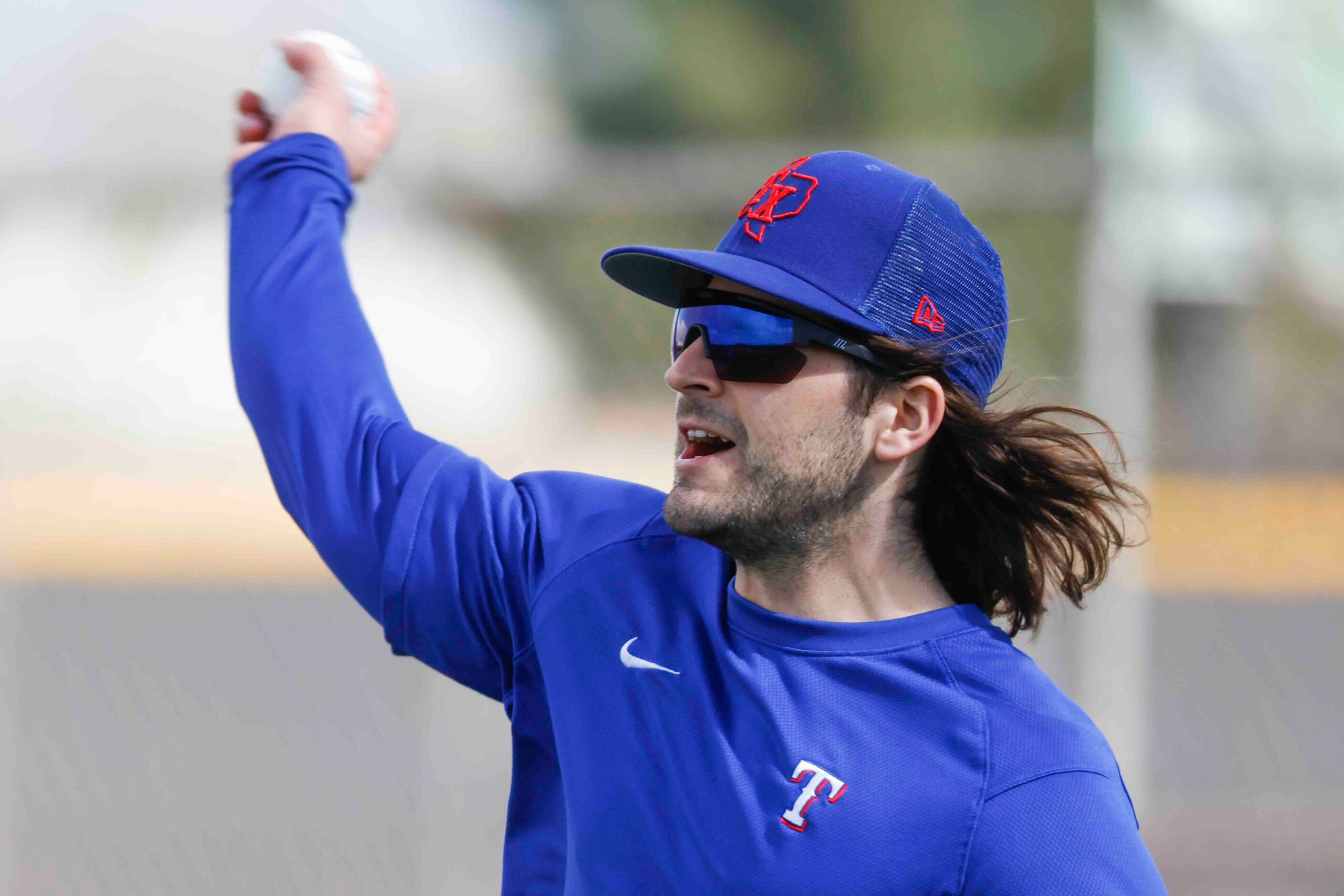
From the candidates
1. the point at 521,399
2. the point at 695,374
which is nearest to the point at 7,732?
the point at 521,399

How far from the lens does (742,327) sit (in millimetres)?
1803

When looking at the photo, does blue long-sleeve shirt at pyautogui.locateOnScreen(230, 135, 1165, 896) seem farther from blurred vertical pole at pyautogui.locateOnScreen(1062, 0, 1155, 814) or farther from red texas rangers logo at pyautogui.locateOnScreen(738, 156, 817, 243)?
blurred vertical pole at pyautogui.locateOnScreen(1062, 0, 1155, 814)

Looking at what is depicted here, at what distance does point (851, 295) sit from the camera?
1.78 meters

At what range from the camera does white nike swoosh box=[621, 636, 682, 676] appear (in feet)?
5.89

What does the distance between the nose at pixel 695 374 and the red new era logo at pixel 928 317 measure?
31cm

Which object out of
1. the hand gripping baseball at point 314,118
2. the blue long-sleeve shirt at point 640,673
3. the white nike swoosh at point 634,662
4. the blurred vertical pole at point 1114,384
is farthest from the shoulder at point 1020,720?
the blurred vertical pole at point 1114,384

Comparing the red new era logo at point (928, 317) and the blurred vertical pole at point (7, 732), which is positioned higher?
the red new era logo at point (928, 317)

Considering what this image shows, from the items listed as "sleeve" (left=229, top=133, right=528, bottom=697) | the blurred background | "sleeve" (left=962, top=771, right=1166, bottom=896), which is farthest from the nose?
the blurred background

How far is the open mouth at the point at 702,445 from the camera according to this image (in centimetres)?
189

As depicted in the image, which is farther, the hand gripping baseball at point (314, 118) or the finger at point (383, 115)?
the finger at point (383, 115)

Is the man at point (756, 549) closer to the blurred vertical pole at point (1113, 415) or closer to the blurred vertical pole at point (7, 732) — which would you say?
the blurred vertical pole at point (1113, 415)

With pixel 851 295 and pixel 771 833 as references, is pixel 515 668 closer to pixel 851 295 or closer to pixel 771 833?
pixel 771 833

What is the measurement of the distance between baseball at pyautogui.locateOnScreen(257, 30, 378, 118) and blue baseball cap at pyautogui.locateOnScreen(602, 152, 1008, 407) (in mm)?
588

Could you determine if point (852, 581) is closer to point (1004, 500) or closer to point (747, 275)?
point (1004, 500)
